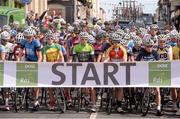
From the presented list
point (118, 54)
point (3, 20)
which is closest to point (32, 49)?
point (118, 54)

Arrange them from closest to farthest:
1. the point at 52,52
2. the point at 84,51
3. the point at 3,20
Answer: the point at 52,52 → the point at 84,51 → the point at 3,20

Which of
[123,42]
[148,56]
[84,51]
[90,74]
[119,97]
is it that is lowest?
[119,97]

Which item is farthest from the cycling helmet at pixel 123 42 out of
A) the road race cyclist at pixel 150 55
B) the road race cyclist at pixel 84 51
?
the road race cyclist at pixel 84 51

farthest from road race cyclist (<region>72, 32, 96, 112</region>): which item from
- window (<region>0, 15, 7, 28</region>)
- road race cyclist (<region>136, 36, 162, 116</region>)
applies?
window (<region>0, 15, 7, 28</region>)

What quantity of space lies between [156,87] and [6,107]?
356cm

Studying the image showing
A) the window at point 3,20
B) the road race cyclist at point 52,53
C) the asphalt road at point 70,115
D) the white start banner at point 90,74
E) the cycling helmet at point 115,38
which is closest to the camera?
the asphalt road at point 70,115

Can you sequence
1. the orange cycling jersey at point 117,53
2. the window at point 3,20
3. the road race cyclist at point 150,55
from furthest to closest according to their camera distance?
the window at point 3,20, the orange cycling jersey at point 117,53, the road race cyclist at point 150,55

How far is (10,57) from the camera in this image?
15.9m

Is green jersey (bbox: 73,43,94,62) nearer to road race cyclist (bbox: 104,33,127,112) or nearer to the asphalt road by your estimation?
road race cyclist (bbox: 104,33,127,112)

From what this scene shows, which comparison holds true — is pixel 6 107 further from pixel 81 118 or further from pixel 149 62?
pixel 149 62

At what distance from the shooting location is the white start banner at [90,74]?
14062mm

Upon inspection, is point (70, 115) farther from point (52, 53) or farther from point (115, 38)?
point (115, 38)

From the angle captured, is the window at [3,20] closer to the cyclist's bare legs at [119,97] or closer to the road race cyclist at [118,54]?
the road race cyclist at [118,54]

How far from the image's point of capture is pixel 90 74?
1426cm
